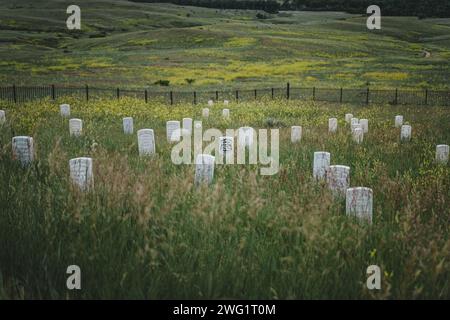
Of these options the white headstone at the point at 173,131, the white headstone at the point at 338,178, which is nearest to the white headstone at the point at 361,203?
the white headstone at the point at 338,178

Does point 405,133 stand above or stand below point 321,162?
below

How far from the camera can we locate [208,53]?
73.1 m

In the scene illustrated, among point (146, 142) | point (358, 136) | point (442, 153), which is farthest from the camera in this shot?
point (358, 136)

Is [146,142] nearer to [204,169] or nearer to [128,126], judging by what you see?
[204,169]

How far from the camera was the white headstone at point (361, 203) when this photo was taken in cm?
536

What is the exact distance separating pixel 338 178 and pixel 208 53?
68749 millimetres

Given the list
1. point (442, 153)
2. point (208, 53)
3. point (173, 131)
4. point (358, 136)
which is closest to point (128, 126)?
point (173, 131)

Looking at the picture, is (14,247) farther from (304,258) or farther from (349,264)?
(349,264)

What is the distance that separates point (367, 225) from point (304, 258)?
1.27 metres

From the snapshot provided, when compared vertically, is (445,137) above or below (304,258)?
below

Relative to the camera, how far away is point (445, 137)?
46.7ft

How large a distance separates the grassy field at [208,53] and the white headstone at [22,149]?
34.9 metres

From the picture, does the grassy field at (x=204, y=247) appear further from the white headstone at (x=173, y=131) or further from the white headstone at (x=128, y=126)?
the white headstone at (x=128, y=126)
